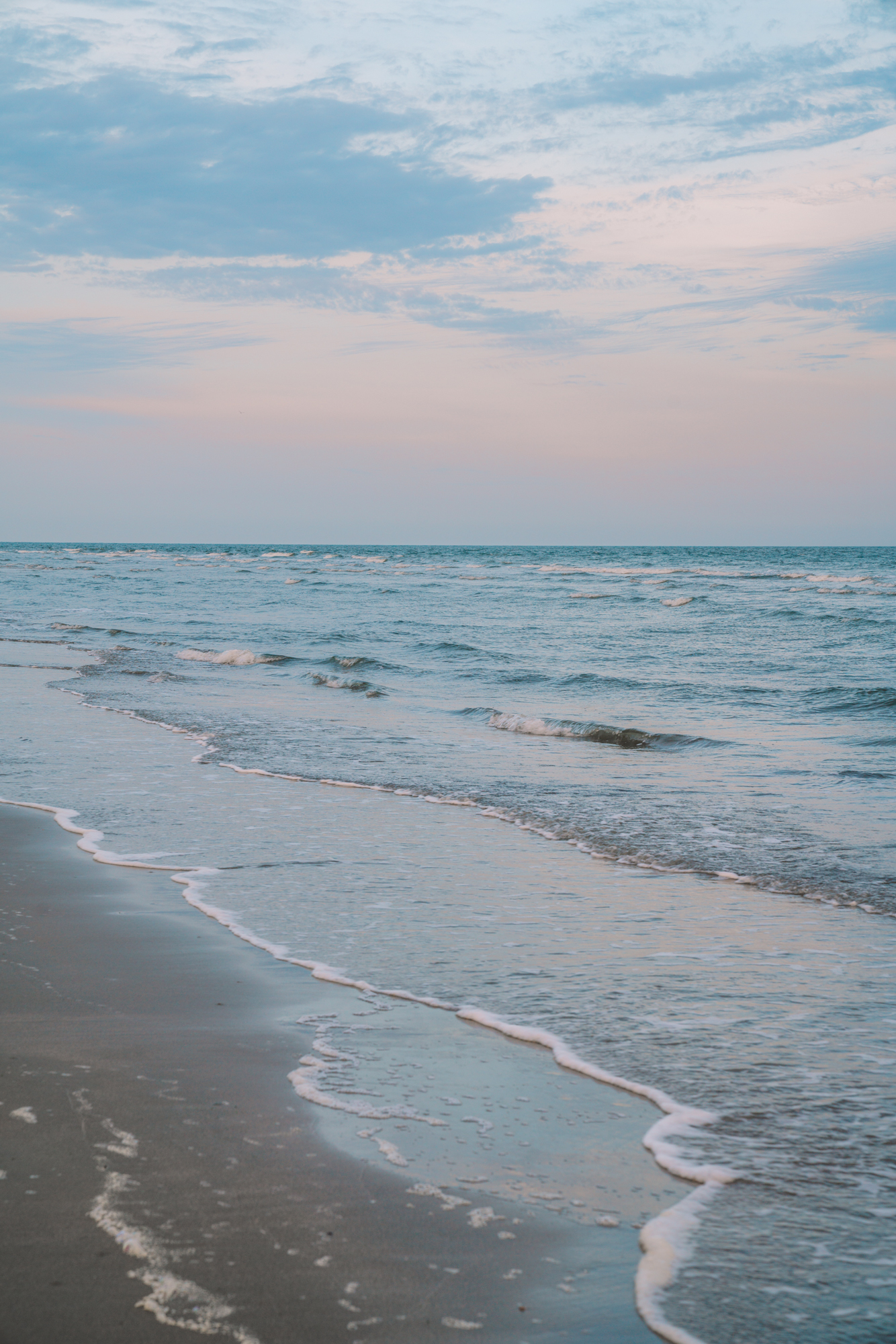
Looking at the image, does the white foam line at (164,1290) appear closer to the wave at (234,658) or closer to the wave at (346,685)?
the wave at (346,685)

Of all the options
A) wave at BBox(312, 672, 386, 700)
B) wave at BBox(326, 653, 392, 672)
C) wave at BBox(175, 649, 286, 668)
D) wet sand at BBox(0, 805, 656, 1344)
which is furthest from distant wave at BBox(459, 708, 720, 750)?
wet sand at BBox(0, 805, 656, 1344)

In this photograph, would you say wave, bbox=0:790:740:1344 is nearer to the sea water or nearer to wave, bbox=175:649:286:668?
the sea water

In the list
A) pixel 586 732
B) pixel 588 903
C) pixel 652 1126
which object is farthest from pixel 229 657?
pixel 652 1126

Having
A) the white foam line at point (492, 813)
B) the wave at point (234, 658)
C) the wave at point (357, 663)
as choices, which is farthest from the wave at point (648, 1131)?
the wave at point (234, 658)

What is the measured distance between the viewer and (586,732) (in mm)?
11305

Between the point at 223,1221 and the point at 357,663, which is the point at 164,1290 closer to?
the point at 223,1221

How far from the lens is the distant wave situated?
10.7 m

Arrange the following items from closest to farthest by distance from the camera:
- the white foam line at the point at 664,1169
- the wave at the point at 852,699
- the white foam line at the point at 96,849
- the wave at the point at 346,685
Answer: the white foam line at the point at 664,1169
the white foam line at the point at 96,849
the wave at the point at 852,699
the wave at the point at 346,685

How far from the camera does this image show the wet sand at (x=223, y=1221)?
6.95 ft

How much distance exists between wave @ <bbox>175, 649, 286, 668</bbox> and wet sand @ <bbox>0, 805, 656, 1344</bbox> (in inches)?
598

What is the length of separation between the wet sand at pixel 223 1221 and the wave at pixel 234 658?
15.2m

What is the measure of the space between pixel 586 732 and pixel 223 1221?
913 centimetres

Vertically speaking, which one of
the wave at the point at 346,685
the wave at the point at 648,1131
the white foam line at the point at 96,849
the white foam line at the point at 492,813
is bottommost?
the white foam line at the point at 96,849

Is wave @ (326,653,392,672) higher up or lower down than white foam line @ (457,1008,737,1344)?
higher up
